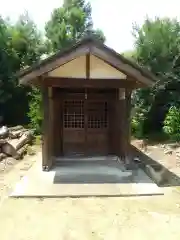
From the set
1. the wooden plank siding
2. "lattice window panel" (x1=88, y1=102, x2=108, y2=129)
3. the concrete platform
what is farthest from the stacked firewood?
the wooden plank siding

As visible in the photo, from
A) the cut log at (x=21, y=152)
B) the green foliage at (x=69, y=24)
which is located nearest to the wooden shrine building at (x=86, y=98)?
the cut log at (x=21, y=152)

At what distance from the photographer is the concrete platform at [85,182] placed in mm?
6238

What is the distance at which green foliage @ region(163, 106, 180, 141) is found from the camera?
13812mm

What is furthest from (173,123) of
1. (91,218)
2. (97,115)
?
(91,218)

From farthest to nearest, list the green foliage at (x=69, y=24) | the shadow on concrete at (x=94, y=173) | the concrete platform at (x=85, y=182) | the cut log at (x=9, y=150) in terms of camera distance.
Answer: the green foliage at (x=69, y=24) < the cut log at (x=9, y=150) < the shadow on concrete at (x=94, y=173) < the concrete platform at (x=85, y=182)

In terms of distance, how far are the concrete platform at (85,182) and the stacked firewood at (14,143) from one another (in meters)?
2.26

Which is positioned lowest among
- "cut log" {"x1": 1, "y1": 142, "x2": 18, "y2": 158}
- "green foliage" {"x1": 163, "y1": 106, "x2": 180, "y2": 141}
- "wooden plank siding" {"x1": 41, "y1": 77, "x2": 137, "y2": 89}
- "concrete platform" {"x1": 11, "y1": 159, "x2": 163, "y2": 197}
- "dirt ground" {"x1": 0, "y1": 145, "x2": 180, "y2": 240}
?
"dirt ground" {"x1": 0, "y1": 145, "x2": 180, "y2": 240}

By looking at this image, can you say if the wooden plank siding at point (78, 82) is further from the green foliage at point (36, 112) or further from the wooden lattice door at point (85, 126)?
the green foliage at point (36, 112)

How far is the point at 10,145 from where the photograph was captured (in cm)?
1074

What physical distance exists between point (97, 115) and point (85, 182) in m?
3.22

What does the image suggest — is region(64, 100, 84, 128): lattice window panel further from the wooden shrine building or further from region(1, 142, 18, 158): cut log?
region(1, 142, 18, 158): cut log

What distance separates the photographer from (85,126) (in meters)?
9.72

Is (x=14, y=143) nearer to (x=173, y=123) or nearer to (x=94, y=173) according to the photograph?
(x=94, y=173)

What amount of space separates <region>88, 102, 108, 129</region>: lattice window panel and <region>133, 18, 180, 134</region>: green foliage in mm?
5743
